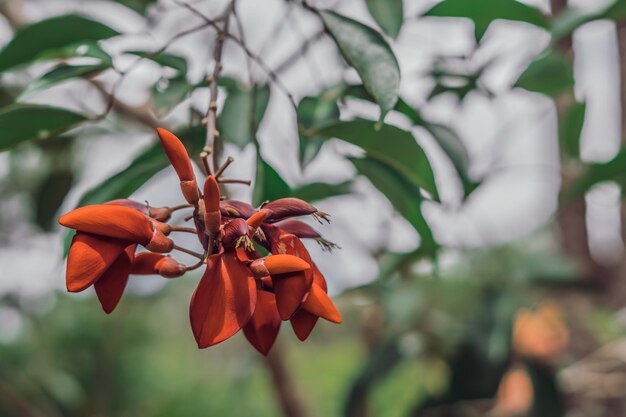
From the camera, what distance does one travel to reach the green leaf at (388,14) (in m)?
0.58

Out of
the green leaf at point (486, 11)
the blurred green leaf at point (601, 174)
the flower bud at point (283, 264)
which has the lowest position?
the blurred green leaf at point (601, 174)

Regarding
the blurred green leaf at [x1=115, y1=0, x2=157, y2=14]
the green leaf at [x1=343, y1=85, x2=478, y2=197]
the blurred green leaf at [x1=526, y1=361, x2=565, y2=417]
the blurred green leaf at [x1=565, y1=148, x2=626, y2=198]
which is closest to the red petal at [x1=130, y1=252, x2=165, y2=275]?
the green leaf at [x1=343, y1=85, x2=478, y2=197]

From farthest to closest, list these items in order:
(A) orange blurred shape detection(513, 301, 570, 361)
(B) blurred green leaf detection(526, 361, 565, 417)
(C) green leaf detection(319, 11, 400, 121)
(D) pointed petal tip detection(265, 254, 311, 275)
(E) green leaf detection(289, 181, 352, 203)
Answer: (A) orange blurred shape detection(513, 301, 570, 361) < (B) blurred green leaf detection(526, 361, 565, 417) < (E) green leaf detection(289, 181, 352, 203) < (C) green leaf detection(319, 11, 400, 121) < (D) pointed petal tip detection(265, 254, 311, 275)

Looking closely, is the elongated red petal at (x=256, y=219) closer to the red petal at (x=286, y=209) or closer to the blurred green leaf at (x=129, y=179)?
the red petal at (x=286, y=209)

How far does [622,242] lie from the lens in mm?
1523

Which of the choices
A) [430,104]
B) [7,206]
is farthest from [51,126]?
[7,206]

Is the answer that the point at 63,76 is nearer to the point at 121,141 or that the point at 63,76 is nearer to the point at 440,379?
the point at 121,141

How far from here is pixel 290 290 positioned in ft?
1.13

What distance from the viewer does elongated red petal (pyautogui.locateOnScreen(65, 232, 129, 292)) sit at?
0.35m

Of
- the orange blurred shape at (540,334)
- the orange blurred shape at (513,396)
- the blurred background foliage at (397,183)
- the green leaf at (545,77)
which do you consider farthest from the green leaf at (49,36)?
the orange blurred shape at (513,396)

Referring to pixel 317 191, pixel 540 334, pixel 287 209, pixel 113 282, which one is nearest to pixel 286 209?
pixel 287 209

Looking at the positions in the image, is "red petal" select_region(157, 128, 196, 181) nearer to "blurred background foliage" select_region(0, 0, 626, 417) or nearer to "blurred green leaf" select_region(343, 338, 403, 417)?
"blurred background foliage" select_region(0, 0, 626, 417)

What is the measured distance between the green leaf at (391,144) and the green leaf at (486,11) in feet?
0.73

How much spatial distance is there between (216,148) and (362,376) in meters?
0.72
